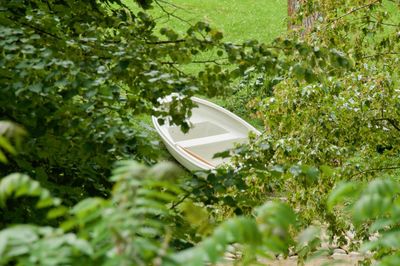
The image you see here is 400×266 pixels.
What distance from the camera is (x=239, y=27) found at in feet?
68.5

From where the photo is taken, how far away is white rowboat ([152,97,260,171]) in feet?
40.2

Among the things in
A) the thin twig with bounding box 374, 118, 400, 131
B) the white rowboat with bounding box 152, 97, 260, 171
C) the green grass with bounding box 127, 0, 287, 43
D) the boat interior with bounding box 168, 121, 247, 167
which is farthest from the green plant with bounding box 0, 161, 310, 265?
the green grass with bounding box 127, 0, 287, 43

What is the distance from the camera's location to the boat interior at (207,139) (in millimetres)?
12828

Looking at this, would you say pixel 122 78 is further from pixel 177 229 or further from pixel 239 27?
pixel 239 27

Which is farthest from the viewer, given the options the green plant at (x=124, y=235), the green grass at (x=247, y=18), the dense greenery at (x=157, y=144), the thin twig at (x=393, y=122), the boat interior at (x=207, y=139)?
the green grass at (x=247, y=18)

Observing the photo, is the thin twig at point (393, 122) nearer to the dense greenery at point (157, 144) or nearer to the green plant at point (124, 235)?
the dense greenery at point (157, 144)

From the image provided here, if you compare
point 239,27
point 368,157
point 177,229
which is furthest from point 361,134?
point 239,27

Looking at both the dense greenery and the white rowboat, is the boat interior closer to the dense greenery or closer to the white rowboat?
the white rowboat

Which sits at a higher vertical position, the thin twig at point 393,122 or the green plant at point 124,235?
the green plant at point 124,235

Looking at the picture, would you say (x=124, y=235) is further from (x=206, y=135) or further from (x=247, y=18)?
(x=247, y=18)

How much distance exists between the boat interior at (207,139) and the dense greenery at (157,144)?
7008 millimetres

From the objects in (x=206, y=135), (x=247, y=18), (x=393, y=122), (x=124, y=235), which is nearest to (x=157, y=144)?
(x=124, y=235)

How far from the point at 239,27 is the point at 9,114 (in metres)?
17.8

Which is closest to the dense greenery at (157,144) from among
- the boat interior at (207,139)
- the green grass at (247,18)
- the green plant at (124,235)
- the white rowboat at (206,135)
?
the green plant at (124,235)
